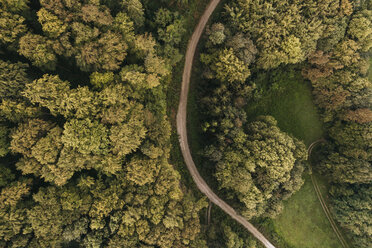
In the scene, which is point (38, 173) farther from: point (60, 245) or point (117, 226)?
point (117, 226)

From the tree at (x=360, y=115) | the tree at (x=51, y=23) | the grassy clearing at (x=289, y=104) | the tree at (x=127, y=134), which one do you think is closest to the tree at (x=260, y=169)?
the grassy clearing at (x=289, y=104)

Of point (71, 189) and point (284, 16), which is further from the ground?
point (284, 16)

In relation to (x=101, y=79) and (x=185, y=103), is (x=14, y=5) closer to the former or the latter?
(x=101, y=79)

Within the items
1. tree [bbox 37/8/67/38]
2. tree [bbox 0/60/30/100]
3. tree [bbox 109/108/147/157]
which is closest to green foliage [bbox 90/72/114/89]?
tree [bbox 109/108/147/157]

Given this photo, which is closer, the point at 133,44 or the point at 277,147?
the point at 133,44

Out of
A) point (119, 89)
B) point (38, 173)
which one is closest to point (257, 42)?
point (119, 89)

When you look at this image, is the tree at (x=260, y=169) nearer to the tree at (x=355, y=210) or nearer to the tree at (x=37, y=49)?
the tree at (x=355, y=210)

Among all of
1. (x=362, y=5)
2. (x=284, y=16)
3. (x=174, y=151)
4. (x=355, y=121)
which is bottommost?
(x=174, y=151)

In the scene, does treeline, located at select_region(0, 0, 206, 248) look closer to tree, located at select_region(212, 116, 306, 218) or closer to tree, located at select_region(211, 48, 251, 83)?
tree, located at select_region(211, 48, 251, 83)
